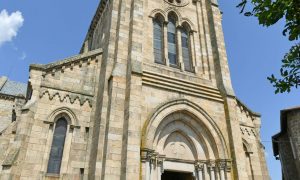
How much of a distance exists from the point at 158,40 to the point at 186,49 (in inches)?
71.5

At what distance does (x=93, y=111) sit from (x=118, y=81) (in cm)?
184

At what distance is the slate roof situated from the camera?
111 ft

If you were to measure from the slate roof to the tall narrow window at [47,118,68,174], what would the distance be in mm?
24031

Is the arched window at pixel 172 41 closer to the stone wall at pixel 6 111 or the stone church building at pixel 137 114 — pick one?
the stone church building at pixel 137 114

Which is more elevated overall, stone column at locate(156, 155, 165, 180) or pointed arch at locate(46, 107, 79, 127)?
pointed arch at locate(46, 107, 79, 127)

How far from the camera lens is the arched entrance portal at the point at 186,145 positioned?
11.5 meters

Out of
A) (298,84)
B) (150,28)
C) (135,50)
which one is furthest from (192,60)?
(298,84)

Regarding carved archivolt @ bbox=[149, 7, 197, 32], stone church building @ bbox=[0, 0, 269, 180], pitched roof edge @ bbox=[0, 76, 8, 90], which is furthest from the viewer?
pitched roof edge @ bbox=[0, 76, 8, 90]

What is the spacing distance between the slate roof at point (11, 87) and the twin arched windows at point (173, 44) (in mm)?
23807

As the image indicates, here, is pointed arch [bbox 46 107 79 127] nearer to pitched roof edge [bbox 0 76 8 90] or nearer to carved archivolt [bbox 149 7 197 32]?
carved archivolt [bbox 149 7 197 32]

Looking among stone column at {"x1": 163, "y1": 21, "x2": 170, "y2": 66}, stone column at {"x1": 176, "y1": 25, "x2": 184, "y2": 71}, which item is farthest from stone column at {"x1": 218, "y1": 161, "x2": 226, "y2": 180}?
stone column at {"x1": 163, "y1": 21, "x2": 170, "y2": 66}

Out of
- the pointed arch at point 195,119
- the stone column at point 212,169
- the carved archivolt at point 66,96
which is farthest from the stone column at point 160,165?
the carved archivolt at point 66,96

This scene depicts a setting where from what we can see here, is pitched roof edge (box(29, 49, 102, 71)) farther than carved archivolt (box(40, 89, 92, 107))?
Yes

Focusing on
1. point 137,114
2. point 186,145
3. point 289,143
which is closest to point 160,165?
point 186,145
